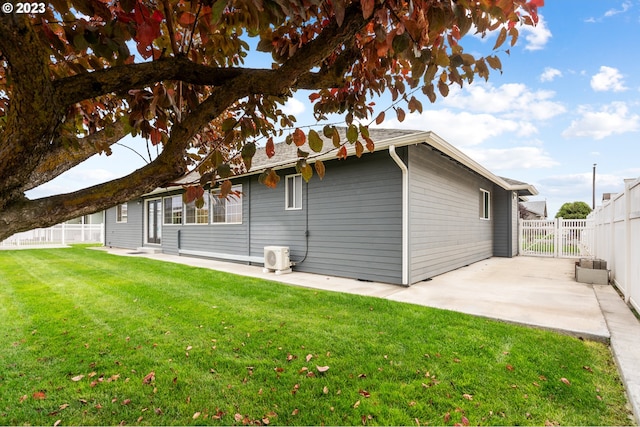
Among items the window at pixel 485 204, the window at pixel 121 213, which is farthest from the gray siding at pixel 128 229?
the window at pixel 485 204

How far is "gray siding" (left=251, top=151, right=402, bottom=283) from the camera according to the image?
6672 millimetres

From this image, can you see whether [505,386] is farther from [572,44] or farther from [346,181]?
[572,44]

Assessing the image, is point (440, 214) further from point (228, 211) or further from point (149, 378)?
point (149, 378)

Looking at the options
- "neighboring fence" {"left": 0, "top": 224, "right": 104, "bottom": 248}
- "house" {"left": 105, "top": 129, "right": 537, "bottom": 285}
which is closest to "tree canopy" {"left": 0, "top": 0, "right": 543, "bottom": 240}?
"house" {"left": 105, "top": 129, "right": 537, "bottom": 285}

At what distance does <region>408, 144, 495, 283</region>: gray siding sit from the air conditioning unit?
310 cm

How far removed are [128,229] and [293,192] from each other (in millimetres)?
11514

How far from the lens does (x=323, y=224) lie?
7.76 meters

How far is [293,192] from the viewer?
27.9 ft

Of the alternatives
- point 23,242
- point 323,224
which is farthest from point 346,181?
point 23,242

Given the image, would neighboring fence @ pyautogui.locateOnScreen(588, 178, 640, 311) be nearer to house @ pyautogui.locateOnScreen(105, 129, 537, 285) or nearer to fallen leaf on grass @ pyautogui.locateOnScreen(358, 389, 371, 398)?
house @ pyautogui.locateOnScreen(105, 129, 537, 285)

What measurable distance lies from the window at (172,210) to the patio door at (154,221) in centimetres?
61

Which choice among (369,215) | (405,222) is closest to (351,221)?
(369,215)

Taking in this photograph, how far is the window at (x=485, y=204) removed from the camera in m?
11.8

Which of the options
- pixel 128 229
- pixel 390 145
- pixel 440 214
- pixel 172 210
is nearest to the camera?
pixel 390 145
